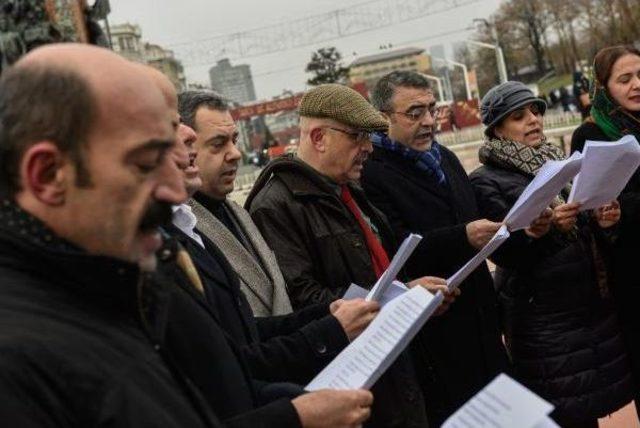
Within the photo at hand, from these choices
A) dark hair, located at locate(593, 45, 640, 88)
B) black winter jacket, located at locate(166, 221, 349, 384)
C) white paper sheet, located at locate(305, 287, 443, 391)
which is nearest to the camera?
white paper sheet, located at locate(305, 287, 443, 391)

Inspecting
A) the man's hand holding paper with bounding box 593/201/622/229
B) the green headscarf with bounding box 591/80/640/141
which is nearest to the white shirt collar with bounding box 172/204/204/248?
the man's hand holding paper with bounding box 593/201/622/229

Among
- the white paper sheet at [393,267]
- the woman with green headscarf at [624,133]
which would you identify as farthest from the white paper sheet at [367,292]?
the woman with green headscarf at [624,133]

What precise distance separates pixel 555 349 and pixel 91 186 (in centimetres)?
244

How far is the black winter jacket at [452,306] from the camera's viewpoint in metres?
3.02

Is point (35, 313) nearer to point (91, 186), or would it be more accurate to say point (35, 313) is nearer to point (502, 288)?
point (91, 186)

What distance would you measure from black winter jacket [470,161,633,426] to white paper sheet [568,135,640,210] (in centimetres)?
26

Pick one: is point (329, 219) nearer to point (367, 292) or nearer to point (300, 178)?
point (300, 178)

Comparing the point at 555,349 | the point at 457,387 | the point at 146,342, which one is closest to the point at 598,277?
the point at 555,349

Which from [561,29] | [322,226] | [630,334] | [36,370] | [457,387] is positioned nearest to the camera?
[36,370]

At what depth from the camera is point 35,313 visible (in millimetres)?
1084

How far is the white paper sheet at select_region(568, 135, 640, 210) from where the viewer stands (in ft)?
8.57

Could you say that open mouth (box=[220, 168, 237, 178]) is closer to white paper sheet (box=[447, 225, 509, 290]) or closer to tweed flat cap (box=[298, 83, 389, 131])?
tweed flat cap (box=[298, 83, 389, 131])

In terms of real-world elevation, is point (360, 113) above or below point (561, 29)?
below

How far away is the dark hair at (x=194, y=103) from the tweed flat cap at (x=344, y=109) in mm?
378
